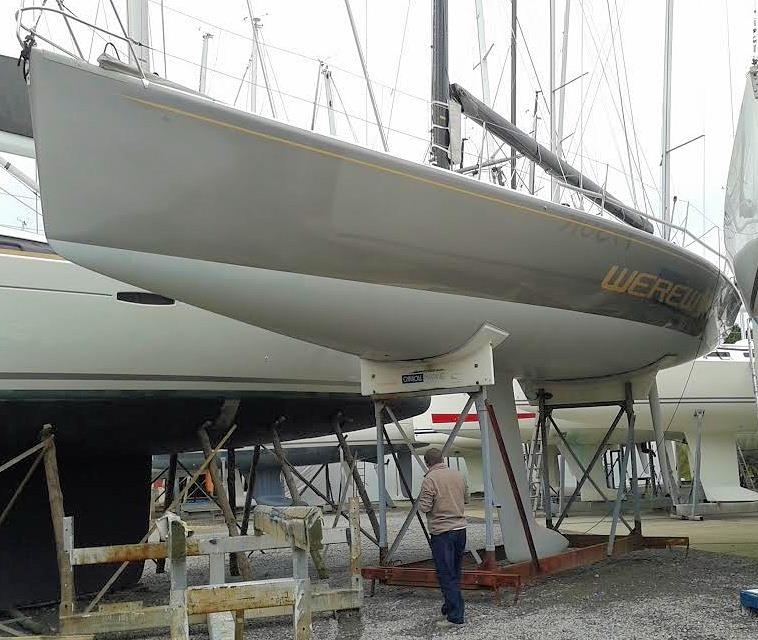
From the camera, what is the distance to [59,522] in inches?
209

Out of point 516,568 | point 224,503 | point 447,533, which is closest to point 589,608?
point 516,568

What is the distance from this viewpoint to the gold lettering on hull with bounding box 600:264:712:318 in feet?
20.2

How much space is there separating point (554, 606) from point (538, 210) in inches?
101

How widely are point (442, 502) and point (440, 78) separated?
13.0 feet

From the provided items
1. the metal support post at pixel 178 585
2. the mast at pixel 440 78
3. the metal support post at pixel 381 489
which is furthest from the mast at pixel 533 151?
the metal support post at pixel 178 585

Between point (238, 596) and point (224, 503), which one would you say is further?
point (224, 503)

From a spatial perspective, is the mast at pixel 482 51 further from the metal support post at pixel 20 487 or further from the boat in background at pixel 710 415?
the metal support post at pixel 20 487

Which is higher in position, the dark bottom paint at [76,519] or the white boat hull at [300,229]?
the white boat hull at [300,229]

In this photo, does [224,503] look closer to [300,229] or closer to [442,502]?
[442,502]

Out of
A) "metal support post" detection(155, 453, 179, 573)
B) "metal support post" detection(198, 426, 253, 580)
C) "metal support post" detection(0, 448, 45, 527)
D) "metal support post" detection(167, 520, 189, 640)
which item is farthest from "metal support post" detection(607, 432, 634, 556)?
"metal support post" detection(167, 520, 189, 640)

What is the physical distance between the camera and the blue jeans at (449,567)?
491cm

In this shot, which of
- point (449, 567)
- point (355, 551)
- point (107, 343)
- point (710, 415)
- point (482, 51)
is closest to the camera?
point (449, 567)

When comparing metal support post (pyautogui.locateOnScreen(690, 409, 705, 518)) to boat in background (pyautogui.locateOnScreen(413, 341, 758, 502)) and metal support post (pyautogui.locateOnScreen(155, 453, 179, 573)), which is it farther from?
metal support post (pyautogui.locateOnScreen(155, 453, 179, 573))

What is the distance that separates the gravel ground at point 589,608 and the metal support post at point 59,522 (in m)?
0.57
